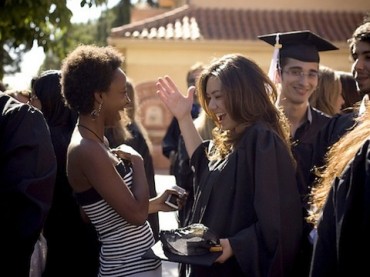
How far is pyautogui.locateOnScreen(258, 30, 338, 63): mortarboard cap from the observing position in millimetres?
4832

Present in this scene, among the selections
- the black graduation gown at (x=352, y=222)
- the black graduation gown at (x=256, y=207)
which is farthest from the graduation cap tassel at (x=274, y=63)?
the black graduation gown at (x=352, y=222)

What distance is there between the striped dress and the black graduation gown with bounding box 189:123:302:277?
1.09 feet

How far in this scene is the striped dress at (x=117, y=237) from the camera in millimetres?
3627

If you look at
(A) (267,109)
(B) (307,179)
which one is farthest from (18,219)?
(B) (307,179)

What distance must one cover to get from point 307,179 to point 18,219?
6.10 ft

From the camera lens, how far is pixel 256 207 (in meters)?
3.34

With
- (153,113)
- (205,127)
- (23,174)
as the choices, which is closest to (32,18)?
(205,127)

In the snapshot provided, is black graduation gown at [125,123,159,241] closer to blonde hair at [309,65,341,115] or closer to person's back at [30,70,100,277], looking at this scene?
person's back at [30,70,100,277]

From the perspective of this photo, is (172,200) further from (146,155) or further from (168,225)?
(168,225)

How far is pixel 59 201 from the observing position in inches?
168

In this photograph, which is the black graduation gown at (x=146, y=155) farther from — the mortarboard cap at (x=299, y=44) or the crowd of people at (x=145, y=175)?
the mortarboard cap at (x=299, y=44)

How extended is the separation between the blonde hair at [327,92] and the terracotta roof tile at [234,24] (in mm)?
14071

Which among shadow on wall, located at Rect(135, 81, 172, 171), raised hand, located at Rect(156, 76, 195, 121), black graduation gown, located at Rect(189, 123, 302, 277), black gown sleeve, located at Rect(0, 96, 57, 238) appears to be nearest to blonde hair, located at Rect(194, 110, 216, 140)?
raised hand, located at Rect(156, 76, 195, 121)

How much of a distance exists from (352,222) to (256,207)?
118 centimetres
